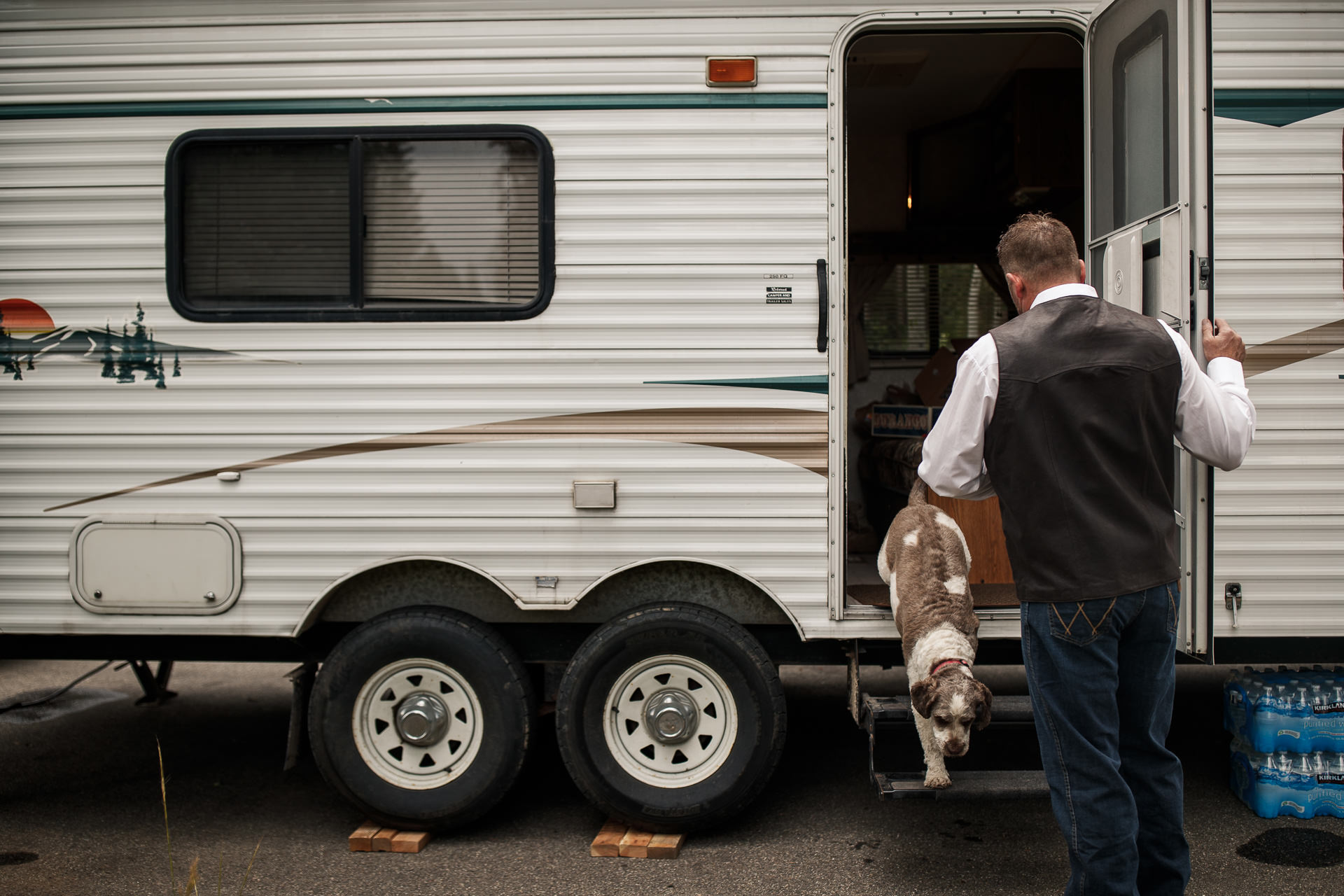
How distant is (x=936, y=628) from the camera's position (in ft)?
10.8

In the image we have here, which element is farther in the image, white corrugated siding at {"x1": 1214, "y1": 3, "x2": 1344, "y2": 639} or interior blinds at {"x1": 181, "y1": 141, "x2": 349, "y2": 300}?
interior blinds at {"x1": 181, "y1": 141, "x2": 349, "y2": 300}

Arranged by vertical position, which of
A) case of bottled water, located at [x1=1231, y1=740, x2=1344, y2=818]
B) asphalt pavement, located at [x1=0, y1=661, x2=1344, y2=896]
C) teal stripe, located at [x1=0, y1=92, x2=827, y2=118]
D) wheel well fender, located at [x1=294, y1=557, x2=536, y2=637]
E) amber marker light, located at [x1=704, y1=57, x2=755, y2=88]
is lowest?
asphalt pavement, located at [x1=0, y1=661, x2=1344, y2=896]

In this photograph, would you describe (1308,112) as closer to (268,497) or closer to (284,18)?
(284,18)

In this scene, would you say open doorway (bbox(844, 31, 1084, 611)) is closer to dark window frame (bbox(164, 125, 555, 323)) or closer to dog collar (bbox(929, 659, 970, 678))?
dog collar (bbox(929, 659, 970, 678))

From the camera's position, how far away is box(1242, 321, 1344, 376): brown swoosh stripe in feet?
11.1

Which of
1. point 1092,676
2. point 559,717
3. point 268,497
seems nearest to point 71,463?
point 268,497

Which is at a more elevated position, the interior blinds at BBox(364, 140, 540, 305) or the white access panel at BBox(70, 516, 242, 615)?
the interior blinds at BBox(364, 140, 540, 305)

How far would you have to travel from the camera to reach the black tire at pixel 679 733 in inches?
138

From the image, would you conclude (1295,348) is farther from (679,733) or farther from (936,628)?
(679,733)

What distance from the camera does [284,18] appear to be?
3.59 meters

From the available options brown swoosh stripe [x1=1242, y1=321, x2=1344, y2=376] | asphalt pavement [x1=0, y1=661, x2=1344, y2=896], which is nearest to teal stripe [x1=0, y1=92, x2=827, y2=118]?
brown swoosh stripe [x1=1242, y1=321, x2=1344, y2=376]

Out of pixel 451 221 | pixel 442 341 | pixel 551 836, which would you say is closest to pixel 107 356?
pixel 442 341

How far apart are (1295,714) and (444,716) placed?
10.6 feet

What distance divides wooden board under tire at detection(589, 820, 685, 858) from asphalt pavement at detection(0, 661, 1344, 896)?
35 millimetres
